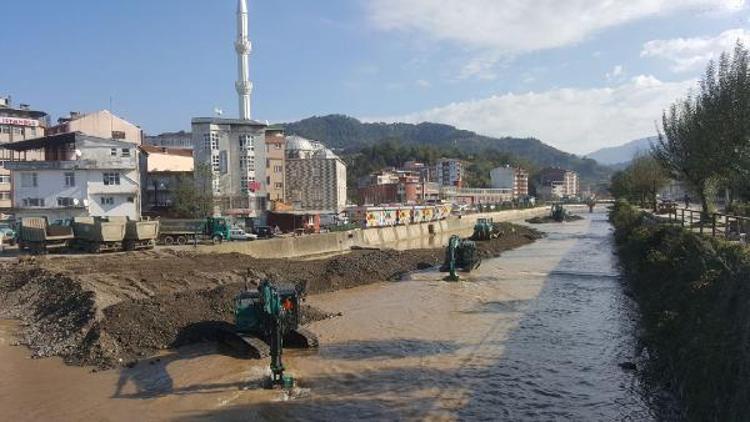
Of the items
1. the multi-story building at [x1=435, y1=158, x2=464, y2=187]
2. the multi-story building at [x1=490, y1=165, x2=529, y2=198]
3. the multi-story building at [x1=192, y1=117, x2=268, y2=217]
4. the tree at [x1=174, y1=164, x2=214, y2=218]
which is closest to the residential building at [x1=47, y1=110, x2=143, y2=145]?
the multi-story building at [x1=192, y1=117, x2=268, y2=217]

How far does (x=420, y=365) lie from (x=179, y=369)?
6.39 m

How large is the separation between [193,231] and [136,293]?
58.3 feet

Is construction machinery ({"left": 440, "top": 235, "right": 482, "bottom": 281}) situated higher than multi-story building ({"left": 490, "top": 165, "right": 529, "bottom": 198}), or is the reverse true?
multi-story building ({"left": 490, "top": 165, "right": 529, "bottom": 198})

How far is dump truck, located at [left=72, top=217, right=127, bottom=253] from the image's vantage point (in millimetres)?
32906

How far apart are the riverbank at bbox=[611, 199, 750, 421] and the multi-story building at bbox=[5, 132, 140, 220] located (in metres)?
42.0

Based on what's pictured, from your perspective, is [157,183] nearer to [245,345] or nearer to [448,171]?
[245,345]

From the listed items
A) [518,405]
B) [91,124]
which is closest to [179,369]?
[518,405]

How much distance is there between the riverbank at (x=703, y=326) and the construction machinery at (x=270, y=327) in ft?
28.1

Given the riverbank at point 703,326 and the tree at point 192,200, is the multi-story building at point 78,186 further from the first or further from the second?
the riverbank at point 703,326

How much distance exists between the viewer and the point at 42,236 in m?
32.8

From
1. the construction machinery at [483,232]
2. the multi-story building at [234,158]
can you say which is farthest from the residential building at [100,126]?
the construction machinery at [483,232]

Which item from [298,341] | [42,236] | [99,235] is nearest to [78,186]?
[42,236]

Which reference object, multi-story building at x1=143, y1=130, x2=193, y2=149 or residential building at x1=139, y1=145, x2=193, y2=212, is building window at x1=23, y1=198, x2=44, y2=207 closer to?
residential building at x1=139, y1=145, x2=193, y2=212

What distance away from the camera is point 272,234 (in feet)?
155
